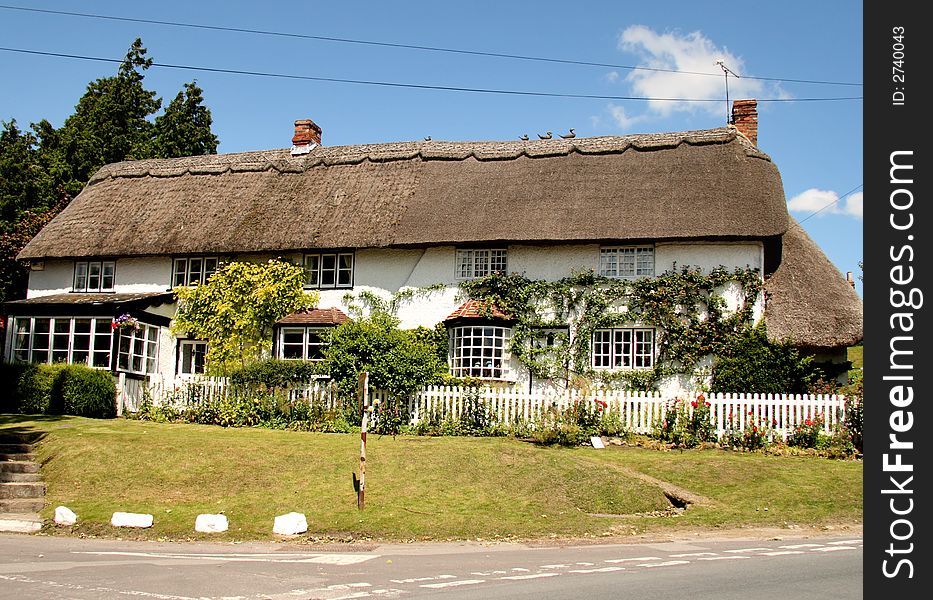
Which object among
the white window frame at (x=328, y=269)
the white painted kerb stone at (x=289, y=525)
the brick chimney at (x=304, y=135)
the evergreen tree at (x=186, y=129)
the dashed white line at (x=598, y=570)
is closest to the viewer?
the dashed white line at (x=598, y=570)

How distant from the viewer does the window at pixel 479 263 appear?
81.9 feet

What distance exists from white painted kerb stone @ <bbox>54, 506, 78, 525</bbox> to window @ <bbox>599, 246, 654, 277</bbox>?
48.2 ft

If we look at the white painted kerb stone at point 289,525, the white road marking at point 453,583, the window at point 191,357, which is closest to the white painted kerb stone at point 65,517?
the white painted kerb stone at point 289,525

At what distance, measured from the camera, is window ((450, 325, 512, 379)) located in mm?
24078

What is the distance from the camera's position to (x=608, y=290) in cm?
2377

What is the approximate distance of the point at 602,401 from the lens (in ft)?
68.4

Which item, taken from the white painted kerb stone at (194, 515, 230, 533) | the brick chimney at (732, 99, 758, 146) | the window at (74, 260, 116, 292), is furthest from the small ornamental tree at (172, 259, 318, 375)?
the brick chimney at (732, 99, 758, 146)

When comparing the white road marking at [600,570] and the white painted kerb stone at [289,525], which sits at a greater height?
the white road marking at [600,570]

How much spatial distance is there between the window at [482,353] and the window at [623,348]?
2.50 m

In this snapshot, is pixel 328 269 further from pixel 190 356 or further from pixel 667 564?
pixel 667 564

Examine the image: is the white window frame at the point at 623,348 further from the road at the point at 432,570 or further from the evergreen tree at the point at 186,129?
the evergreen tree at the point at 186,129

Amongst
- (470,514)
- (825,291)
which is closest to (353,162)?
(825,291)

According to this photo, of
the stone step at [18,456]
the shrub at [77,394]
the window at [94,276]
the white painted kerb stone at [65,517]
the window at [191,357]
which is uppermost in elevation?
the window at [94,276]

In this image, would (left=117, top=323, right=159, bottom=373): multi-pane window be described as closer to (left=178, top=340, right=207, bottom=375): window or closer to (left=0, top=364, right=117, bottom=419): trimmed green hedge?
(left=178, top=340, right=207, bottom=375): window
